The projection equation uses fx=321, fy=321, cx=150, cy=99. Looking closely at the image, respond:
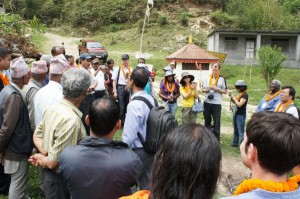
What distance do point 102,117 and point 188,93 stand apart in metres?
4.81

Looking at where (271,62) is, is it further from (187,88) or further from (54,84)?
(54,84)

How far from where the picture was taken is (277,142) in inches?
61.7

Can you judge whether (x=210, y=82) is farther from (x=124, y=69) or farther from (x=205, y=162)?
(x=205, y=162)

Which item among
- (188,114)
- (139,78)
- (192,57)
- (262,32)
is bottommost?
(188,114)

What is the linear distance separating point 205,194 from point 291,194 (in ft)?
1.51

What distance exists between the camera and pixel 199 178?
1.44 metres

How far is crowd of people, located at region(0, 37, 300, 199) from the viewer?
1.47 metres

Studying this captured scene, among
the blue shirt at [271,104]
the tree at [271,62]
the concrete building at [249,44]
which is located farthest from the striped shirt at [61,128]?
the concrete building at [249,44]

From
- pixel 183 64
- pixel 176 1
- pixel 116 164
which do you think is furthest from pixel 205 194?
pixel 176 1

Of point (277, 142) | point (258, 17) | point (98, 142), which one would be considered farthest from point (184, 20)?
point (277, 142)

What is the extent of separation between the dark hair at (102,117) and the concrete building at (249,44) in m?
25.2

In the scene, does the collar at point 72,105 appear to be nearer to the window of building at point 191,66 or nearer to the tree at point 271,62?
the window of building at point 191,66

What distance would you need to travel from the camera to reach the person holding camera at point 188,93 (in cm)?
712

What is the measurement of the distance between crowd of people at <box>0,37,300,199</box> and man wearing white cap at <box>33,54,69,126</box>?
0.01 metres
